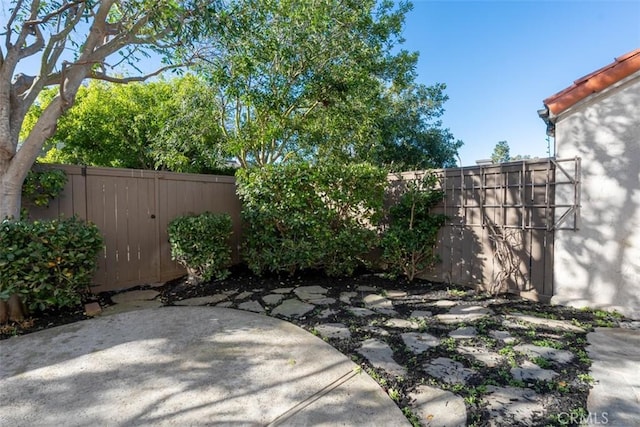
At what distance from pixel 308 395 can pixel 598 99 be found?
13.3ft

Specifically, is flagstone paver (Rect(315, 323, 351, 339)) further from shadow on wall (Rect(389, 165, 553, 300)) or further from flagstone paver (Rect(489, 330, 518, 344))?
shadow on wall (Rect(389, 165, 553, 300))

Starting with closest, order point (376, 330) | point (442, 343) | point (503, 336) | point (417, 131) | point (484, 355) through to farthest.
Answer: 1. point (484, 355)
2. point (442, 343)
3. point (503, 336)
4. point (376, 330)
5. point (417, 131)

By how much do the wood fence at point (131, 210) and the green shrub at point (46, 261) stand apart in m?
0.72

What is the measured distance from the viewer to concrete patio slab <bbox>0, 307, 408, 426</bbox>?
1.73 m

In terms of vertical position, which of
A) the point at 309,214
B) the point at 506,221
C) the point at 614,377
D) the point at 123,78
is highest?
the point at 123,78

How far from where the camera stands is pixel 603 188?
3305mm

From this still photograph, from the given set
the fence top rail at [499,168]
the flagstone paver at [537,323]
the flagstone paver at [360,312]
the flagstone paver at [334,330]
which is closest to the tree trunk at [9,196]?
the flagstone paver at [334,330]

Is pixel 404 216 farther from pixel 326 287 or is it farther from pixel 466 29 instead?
pixel 466 29

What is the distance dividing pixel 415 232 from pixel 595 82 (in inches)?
101

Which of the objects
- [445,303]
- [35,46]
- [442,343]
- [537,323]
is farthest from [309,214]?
[35,46]

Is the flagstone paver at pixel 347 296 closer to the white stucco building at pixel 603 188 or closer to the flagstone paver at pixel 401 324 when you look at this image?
the flagstone paver at pixel 401 324

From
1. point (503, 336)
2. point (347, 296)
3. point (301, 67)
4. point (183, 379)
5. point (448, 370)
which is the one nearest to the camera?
point (183, 379)

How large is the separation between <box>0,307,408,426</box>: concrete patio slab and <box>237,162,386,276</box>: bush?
169cm

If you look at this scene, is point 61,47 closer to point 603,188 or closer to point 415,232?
point 415,232
